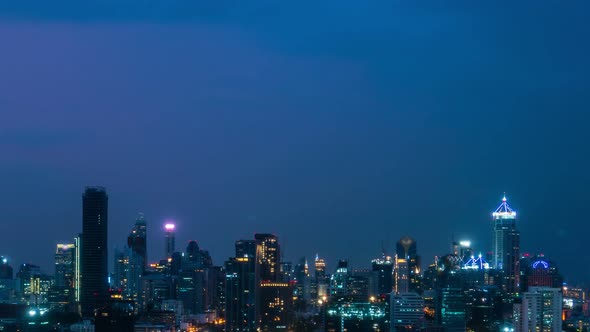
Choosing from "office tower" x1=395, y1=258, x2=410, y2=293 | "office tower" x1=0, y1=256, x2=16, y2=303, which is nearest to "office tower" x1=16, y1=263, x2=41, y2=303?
"office tower" x1=0, y1=256, x2=16, y2=303

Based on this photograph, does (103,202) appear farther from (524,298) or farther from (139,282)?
(524,298)

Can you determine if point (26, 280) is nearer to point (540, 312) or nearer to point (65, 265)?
point (65, 265)

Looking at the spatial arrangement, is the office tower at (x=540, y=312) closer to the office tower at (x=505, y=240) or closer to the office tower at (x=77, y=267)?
the office tower at (x=505, y=240)

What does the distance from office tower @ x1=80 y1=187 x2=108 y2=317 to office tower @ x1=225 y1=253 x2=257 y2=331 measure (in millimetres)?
6759

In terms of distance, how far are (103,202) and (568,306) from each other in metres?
15.4

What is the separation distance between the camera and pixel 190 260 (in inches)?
1517

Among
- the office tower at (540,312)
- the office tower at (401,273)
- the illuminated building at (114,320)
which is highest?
the office tower at (401,273)

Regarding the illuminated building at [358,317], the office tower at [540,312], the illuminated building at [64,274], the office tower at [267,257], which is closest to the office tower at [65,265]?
the illuminated building at [64,274]

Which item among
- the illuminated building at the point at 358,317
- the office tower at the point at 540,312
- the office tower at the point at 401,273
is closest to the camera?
the office tower at the point at 540,312

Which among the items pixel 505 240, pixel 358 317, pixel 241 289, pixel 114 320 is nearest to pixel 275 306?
pixel 241 289

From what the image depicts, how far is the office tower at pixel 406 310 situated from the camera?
26.6 meters

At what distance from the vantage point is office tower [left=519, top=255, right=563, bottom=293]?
31475mm

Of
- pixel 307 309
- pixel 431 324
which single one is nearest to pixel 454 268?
pixel 307 309

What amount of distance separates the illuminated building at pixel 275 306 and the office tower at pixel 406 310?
359 cm
